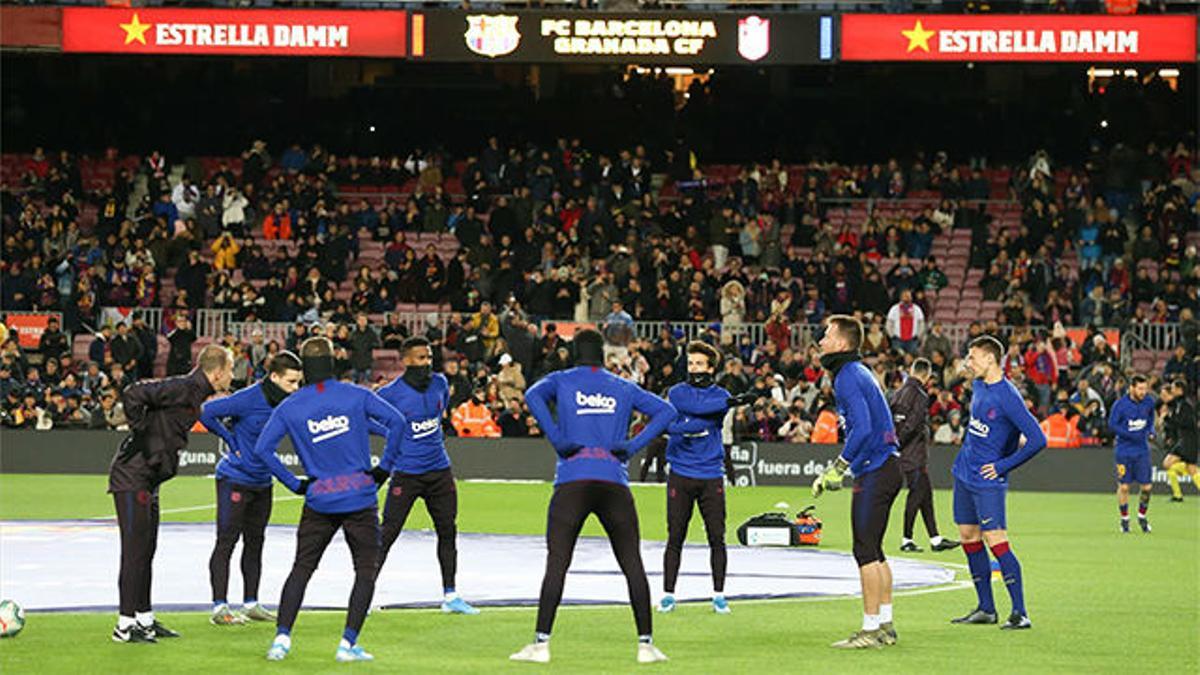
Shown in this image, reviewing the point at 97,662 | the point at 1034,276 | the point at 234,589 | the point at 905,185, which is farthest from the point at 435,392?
the point at 905,185

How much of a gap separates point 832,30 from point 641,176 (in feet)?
19.4

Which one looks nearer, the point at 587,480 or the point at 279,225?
the point at 587,480

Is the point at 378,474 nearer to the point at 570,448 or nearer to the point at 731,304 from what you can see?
the point at 570,448

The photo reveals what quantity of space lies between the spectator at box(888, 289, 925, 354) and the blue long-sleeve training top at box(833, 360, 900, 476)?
80.6 ft

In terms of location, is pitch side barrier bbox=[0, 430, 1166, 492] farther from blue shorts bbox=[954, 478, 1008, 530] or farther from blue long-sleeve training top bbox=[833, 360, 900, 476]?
blue long-sleeve training top bbox=[833, 360, 900, 476]

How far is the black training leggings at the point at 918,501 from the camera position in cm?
2269

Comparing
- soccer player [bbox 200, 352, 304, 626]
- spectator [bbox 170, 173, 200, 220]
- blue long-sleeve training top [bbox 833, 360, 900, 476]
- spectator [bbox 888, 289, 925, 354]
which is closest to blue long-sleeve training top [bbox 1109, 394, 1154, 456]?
spectator [bbox 888, 289, 925, 354]

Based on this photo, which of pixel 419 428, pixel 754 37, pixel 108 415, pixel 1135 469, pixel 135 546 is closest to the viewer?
pixel 135 546

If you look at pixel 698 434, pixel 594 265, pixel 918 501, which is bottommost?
pixel 918 501

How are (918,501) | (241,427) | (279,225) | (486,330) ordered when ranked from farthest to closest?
1. (279,225)
2. (486,330)
3. (918,501)
4. (241,427)

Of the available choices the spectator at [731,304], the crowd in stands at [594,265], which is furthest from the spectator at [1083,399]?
the spectator at [731,304]

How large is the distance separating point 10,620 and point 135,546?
1020 mm

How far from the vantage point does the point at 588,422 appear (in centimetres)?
1307

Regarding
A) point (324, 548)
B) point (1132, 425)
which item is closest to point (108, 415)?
point (1132, 425)
